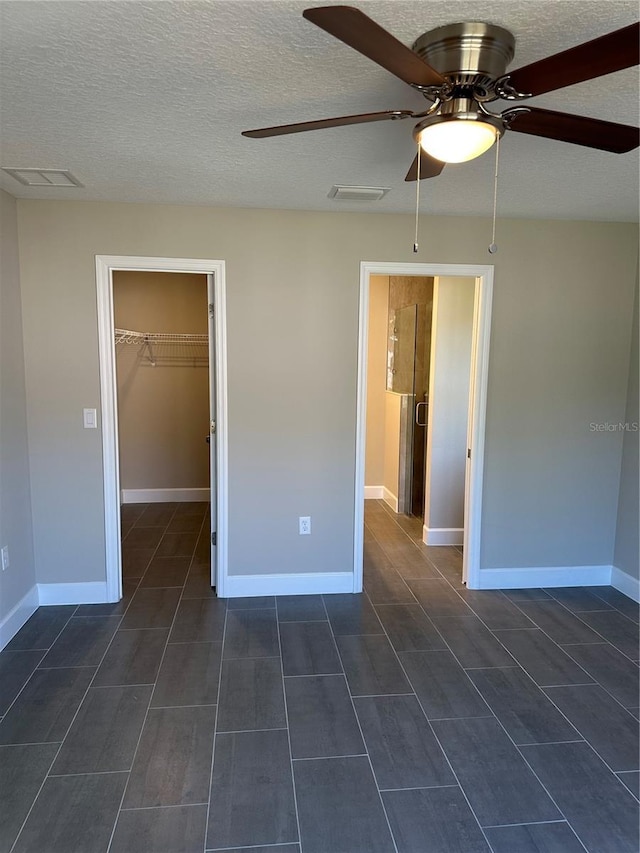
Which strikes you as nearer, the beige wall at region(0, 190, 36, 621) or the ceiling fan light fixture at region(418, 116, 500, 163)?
the ceiling fan light fixture at region(418, 116, 500, 163)

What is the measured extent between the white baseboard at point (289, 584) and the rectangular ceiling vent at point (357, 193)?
236cm

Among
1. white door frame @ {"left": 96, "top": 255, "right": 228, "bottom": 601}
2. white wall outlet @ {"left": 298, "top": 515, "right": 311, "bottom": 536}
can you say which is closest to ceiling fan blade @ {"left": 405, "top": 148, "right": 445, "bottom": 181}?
white door frame @ {"left": 96, "top": 255, "right": 228, "bottom": 601}

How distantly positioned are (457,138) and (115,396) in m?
2.52

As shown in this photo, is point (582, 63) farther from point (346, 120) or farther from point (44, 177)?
point (44, 177)

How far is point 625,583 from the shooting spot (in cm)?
361

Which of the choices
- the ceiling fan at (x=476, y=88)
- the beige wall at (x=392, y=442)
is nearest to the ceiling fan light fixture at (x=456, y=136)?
the ceiling fan at (x=476, y=88)

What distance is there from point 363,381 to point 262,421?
0.71 metres

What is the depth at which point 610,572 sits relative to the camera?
12.3 feet

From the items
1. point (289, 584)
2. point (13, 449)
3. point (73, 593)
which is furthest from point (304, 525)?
point (13, 449)

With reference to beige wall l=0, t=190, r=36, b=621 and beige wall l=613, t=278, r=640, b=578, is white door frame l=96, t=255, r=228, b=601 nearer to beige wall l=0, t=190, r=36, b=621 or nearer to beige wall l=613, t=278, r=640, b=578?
beige wall l=0, t=190, r=36, b=621

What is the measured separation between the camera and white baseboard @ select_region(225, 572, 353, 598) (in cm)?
349

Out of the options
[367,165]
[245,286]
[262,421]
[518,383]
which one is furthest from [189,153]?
[518,383]

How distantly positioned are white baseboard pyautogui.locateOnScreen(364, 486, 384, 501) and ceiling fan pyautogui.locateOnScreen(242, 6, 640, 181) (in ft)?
15.4

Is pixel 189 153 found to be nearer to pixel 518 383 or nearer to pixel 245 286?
pixel 245 286
